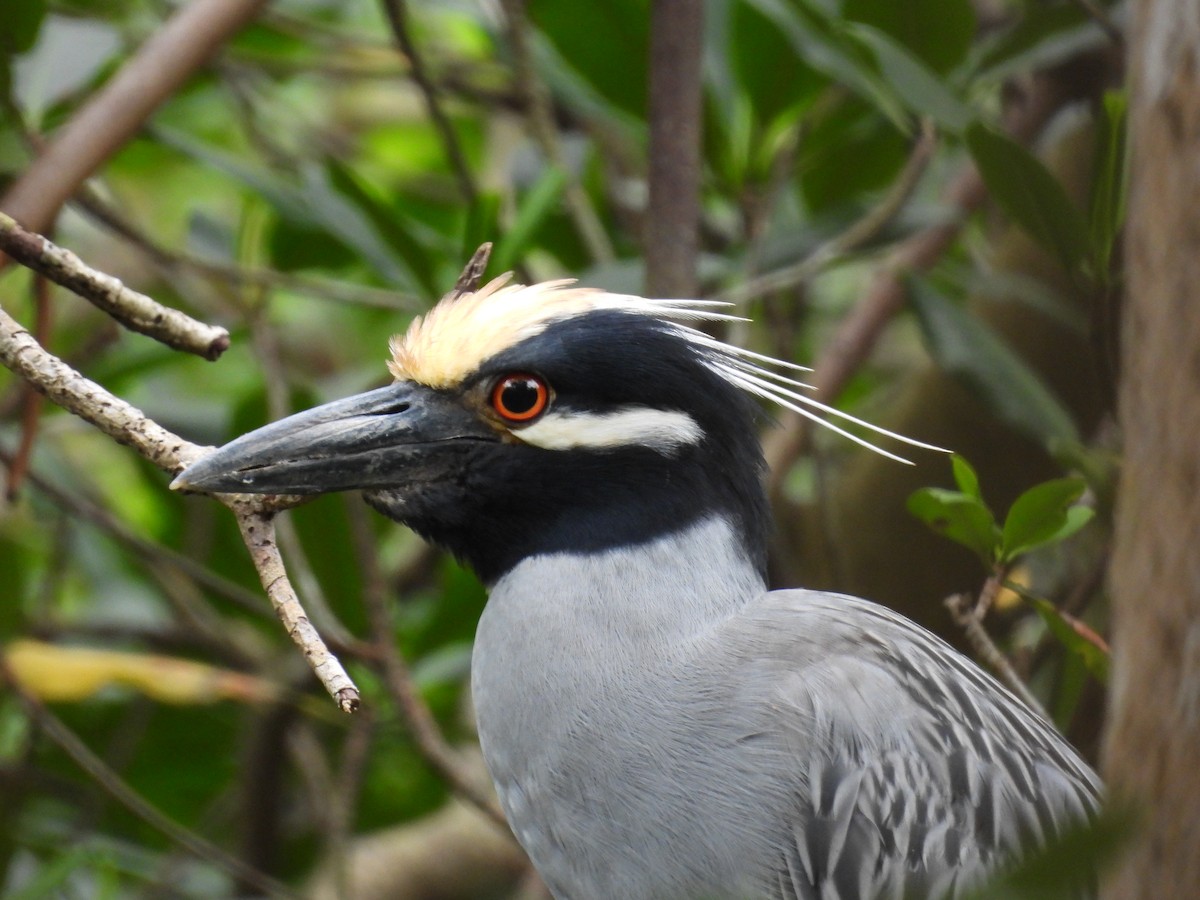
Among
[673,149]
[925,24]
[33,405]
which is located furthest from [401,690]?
[925,24]

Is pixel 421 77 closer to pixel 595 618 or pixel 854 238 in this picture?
pixel 854 238

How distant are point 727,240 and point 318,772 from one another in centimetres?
192

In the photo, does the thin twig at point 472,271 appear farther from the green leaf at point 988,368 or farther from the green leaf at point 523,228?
the green leaf at point 988,368

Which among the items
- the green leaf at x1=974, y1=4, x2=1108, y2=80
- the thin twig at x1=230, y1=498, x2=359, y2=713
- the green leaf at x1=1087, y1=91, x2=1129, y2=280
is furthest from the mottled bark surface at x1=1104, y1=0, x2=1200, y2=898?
the green leaf at x1=974, y1=4, x2=1108, y2=80

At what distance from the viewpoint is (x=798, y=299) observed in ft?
13.7

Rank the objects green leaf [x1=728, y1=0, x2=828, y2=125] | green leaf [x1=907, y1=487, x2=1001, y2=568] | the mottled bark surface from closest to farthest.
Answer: the mottled bark surface
green leaf [x1=907, y1=487, x2=1001, y2=568]
green leaf [x1=728, y1=0, x2=828, y2=125]

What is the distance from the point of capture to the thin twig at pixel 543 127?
145 inches

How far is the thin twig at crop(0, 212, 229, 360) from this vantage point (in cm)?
176

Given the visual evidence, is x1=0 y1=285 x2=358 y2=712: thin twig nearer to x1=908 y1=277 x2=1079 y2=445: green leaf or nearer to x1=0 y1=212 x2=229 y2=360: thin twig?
x1=0 y1=212 x2=229 y2=360: thin twig

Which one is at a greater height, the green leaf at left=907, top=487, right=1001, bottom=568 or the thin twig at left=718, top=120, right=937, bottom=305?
the thin twig at left=718, top=120, right=937, bottom=305

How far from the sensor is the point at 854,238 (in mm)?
3465

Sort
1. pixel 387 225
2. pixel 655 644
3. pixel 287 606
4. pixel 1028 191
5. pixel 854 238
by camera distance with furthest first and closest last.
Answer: pixel 854 238, pixel 387 225, pixel 1028 191, pixel 655 644, pixel 287 606

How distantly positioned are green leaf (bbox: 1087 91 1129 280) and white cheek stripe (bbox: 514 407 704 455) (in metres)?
0.93

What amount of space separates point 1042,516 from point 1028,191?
0.75 metres
